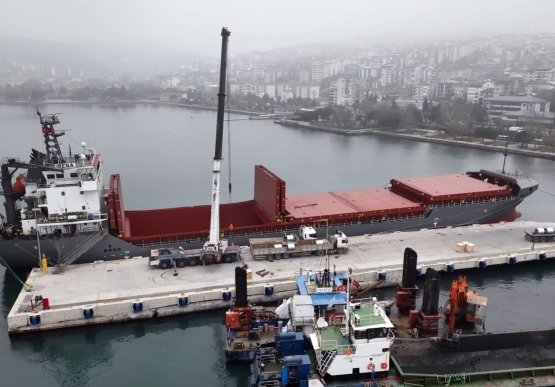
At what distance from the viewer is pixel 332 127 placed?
69.4 m

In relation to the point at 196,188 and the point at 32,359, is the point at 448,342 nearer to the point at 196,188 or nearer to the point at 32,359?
the point at 32,359

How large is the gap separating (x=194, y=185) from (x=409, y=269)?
24094 mm

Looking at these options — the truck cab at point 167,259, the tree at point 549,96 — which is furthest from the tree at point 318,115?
the truck cab at point 167,259

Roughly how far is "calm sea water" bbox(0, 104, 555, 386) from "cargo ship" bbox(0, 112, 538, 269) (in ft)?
8.35

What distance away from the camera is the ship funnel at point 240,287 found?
524 inches

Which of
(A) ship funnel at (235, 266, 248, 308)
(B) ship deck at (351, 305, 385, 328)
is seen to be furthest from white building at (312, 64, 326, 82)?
(B) ship deck at (351, 305, 385, 328)

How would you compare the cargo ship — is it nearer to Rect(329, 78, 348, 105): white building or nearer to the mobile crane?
the mobile crane

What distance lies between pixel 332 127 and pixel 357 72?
11796cm

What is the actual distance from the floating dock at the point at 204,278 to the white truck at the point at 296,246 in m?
0.31

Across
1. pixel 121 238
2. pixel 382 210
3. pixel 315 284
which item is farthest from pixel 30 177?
pixel 382 210

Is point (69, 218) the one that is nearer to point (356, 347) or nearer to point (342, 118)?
point (356, 347)

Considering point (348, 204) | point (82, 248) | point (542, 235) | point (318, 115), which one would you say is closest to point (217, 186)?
point (82, 248)

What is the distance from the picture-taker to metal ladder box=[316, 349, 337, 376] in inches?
440

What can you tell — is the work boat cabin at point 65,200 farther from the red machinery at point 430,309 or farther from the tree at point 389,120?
the tree at point 389,120
